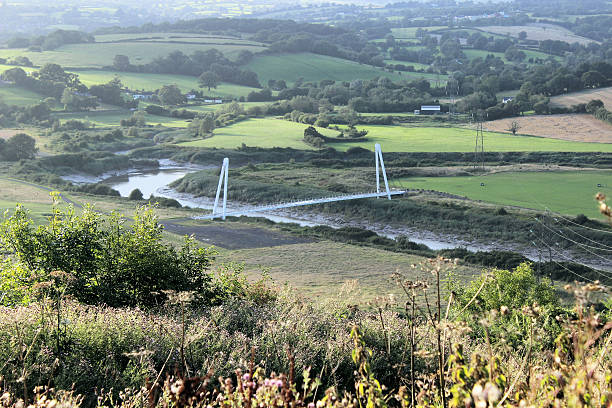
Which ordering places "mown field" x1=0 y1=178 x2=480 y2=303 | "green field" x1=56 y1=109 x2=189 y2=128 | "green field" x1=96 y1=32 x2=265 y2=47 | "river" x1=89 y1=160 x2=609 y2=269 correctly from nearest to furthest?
"mown field" x1=0 y1=178 x2=480 y2=303 → "river" x1=89 y1=160 x2=609 y2=269 → "green field" x1=56 y1=109 x2=189 y2=128 → "green field" x1=96 y1=32 x2=265 y2=47

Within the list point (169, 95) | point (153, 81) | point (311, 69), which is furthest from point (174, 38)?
point (169, 95)

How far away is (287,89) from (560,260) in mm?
A: 81752

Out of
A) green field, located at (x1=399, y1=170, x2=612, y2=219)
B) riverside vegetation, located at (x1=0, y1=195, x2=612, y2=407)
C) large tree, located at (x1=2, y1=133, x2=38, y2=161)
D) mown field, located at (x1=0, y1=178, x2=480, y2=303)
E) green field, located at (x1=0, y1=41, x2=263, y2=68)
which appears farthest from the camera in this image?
green field, located at (x1=0, y1=41, x2=263, y2=68)

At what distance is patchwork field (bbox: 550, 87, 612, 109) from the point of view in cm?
8544

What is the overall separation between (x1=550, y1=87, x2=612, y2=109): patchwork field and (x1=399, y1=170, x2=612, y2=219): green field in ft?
117

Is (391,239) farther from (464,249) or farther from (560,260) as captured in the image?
(560,260)

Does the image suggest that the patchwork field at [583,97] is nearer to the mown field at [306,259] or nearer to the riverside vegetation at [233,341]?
the mown field at [306,259]

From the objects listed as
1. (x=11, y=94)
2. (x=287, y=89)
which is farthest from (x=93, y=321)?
(x=287, y=89)

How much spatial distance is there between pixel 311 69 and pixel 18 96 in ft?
191

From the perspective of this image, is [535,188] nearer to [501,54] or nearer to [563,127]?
[563,127]

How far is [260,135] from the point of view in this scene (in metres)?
75.1

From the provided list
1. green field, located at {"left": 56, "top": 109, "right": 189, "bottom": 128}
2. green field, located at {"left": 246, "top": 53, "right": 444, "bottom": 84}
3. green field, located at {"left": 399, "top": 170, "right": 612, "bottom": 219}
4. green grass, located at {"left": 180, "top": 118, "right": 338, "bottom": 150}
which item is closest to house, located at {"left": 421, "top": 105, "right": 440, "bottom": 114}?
green grass, located at {"left": 180, "top": 118, "right": 338, "bottom": 150}

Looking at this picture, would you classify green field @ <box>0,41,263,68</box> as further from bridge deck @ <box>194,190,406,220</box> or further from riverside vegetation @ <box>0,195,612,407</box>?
riverside vegetation @ <box>0,195,612,407</box>

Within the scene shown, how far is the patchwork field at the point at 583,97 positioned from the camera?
280 ft
